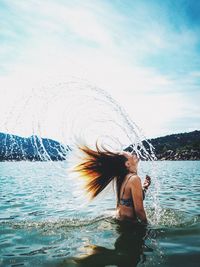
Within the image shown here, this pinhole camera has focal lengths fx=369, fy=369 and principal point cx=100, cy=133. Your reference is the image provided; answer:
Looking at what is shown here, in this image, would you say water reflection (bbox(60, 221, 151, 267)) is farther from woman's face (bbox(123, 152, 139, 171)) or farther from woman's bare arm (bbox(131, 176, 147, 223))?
woman's face (bbox(123, 152, 139, 171))

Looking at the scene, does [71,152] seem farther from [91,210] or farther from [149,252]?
[91,210]

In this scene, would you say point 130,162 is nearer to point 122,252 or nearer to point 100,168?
point 100,168

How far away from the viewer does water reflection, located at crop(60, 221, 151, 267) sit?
262 inches

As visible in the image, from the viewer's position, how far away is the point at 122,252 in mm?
7387

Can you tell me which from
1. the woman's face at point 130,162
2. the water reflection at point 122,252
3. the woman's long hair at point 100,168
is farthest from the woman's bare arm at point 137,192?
the water reflection at point 122,252

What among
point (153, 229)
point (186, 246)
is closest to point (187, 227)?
point (153, 229)

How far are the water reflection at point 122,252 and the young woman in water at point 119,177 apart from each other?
0.26m

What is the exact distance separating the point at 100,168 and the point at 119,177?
0.48 m

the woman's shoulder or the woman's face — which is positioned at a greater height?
the woman's face

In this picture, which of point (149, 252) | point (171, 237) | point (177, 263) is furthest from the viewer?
point (171, 237)

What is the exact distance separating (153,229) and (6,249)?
11.8 ft

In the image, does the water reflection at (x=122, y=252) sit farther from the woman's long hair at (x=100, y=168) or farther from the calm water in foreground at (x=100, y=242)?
the woman's long hair at (x=100, y=168)

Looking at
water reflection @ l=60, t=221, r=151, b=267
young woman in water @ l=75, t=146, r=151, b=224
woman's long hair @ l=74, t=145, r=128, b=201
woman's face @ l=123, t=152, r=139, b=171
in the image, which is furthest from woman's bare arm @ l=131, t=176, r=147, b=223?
water reflection @ l=60, t=221, r=151, b=267

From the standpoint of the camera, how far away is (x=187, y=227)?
31.8ft
